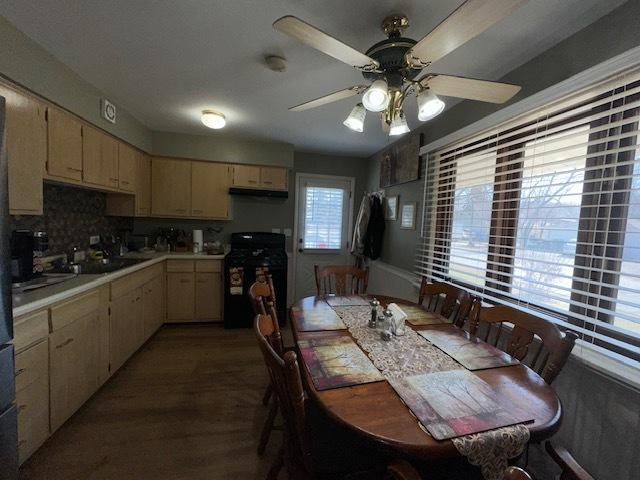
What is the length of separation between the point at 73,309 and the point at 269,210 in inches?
101

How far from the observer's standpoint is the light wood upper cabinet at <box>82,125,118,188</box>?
223cm

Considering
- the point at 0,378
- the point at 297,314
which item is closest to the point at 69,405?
the point at 0,378

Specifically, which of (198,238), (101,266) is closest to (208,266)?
(198,238)

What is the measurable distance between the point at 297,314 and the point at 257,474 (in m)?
0.85

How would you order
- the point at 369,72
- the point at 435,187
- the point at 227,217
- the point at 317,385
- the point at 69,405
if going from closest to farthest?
the point at 317,385 → the point at 369,72 → the point at 69,405 → the point at 435,187 → the point at 227,217

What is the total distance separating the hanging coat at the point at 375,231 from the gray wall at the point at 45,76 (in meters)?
2.86

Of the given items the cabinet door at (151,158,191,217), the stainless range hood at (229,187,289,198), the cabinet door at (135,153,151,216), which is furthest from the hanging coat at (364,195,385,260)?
the cabinet door at (135,153,151,216)

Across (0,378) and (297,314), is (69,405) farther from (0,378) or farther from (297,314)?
(297,314)

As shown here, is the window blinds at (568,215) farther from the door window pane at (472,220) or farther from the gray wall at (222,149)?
the gray wall at (222,149)

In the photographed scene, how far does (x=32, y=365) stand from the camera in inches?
56.3

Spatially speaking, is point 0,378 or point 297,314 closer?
point 0,378

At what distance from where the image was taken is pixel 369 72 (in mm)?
1364

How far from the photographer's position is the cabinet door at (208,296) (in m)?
3.36

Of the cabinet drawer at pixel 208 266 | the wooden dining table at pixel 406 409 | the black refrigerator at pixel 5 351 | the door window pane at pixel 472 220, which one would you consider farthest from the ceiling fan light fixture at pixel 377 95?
the cabinet drawer at pixel 208 266
